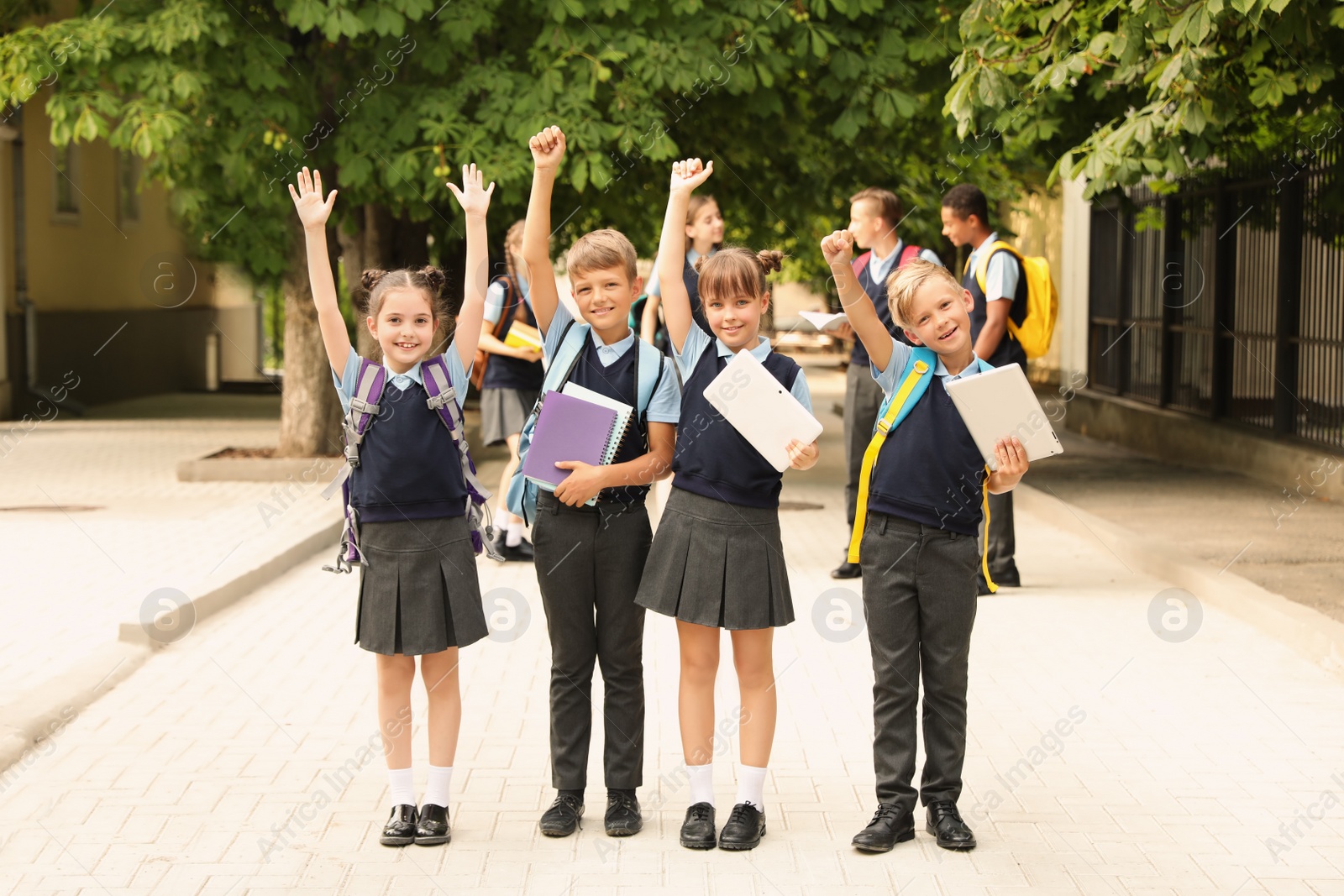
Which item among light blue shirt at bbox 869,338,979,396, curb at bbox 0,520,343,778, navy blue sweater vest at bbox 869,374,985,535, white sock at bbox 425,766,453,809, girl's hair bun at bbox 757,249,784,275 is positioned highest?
girl's hair bun at bbox 757,249,784,275

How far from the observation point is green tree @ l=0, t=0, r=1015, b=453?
11219 mm

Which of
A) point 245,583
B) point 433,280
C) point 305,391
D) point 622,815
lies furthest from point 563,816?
point 305,391

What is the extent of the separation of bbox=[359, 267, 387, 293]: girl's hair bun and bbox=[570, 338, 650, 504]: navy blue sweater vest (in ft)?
2.13

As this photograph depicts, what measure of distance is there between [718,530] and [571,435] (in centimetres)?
49

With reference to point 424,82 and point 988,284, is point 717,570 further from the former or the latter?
point 424,82

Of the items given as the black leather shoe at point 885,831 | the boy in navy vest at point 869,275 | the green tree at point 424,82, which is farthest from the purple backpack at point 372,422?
the green tree at point 424,82

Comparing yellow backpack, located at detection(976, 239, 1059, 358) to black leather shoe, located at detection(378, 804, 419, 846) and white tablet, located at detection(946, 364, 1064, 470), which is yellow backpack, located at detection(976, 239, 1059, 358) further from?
black leather shoe, located at detection(378, 804, 419, 846)

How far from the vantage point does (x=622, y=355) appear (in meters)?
4.43

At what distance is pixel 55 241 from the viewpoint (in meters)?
22.4

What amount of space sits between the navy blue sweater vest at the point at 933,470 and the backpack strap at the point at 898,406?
0.03m

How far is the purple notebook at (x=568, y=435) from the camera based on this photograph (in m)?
4.27

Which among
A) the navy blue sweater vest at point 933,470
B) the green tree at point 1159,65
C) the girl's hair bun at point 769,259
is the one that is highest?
the green tree at point 1159,65

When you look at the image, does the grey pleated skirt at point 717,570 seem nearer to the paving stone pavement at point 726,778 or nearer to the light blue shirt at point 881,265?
the paving stone pavement at point 726,778

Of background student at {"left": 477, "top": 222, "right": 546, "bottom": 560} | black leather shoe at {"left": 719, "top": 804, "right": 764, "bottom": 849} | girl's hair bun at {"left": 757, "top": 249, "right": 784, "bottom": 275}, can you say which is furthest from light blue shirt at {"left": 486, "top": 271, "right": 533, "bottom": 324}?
black leather shoe at {"left": 719, "top": 804, "right": 764, "bottom": 849}
